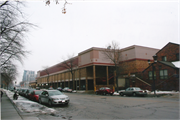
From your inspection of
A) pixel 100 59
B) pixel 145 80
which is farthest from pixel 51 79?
pixel 145 80

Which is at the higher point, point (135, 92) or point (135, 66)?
point (135, 66)

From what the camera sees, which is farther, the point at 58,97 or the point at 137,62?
the point at 137,62

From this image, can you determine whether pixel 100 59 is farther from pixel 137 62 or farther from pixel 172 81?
pixel 172 81

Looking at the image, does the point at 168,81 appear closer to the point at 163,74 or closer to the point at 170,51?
the point at 163,74

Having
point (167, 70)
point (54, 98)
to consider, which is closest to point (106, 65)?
point (167, 70)

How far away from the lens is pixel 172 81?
28469mm

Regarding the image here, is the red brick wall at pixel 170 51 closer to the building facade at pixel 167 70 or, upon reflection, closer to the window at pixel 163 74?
the building facade at pixel 167 70

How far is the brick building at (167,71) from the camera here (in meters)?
28.6

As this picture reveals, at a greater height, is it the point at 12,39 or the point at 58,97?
the point at 12,39

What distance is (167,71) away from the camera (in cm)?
3094

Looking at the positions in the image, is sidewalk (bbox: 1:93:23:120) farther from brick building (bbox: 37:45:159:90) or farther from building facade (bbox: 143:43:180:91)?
brick building (bbox: 37:45:159:90)

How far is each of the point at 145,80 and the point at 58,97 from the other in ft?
86.4

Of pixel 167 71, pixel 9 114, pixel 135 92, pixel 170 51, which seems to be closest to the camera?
pixel 9 114

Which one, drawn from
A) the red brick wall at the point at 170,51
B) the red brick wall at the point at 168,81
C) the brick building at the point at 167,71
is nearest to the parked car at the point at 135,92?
the brick building at the point at 167,71
